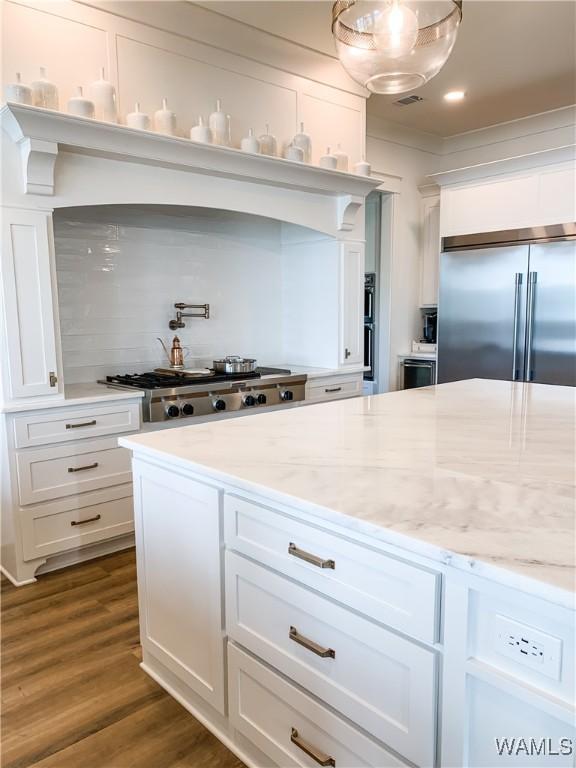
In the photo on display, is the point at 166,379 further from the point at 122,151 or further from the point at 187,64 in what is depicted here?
the point at 187,64

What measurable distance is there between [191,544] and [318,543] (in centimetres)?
53

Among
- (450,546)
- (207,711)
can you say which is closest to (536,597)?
(450,546)

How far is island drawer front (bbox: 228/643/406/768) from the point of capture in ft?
3.92

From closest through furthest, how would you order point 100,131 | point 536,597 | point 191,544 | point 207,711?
point 536,597 < point 191,544 < point 207,711 < point 100,131

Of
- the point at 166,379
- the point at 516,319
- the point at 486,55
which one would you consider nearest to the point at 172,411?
the point at 166,379

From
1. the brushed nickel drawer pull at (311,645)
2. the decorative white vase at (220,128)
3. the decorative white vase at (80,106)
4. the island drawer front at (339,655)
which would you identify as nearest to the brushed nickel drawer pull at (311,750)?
Answer: the island drawer front at (339,655)

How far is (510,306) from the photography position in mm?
4289

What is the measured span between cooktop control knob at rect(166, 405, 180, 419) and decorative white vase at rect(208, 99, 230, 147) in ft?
5.13

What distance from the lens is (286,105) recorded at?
3.77 meters

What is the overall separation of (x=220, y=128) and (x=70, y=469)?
7.00 feet

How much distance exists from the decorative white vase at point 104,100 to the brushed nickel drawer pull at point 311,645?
2577 mm

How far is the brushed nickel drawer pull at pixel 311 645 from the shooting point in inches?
48.6

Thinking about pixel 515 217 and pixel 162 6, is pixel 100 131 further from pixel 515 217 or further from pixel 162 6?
pixel 515 217

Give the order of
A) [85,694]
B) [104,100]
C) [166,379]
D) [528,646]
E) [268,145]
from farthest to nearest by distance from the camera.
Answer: [268,145]
[166,379]
[104,100]
[85,694]
[528,646]
